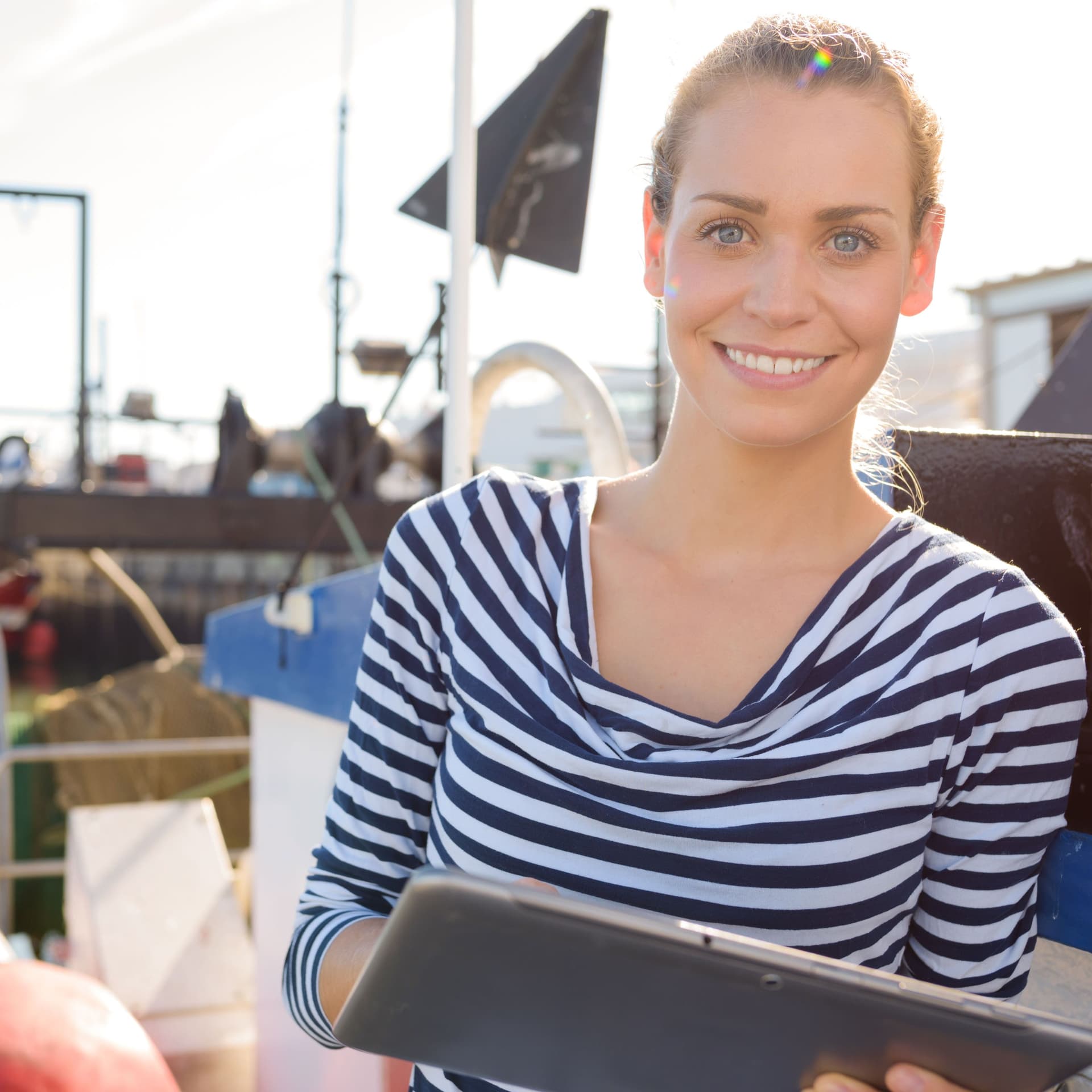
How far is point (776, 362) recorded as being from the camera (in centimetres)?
103

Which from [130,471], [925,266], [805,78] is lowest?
[130,471]

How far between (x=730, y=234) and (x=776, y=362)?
126 millimetres

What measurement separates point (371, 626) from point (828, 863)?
48 centimetres

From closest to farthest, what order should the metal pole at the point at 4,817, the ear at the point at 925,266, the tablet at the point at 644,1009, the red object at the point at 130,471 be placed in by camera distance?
1. the tablet at the point at 644,1009
2. the ear at the point at 925,266
3. the metal pole at the point at 4,817
4. the red object at the point at 130,471

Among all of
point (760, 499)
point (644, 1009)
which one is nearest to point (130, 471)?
point (760, 499)

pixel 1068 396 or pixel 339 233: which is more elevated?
pixel 339 233

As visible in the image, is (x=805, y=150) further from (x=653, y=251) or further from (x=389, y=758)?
(x=389, y=758)

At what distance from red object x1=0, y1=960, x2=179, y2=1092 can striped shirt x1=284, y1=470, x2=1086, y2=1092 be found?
1.78 ft

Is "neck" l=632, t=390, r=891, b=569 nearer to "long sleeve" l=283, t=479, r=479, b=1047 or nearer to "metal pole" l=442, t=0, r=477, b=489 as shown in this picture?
"long sleeve" l=283, t=479, r=479, b=1047

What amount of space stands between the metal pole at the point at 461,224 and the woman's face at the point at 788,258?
1117 mm

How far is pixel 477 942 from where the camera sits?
73 centimetres

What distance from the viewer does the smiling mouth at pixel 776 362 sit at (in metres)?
1.03

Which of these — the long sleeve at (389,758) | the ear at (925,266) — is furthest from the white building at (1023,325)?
the long sleeve at (389,758)

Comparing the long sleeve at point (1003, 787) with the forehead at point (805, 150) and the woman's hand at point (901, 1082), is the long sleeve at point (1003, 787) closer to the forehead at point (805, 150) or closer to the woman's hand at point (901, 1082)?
the woman's hand at point (901, 1082)
